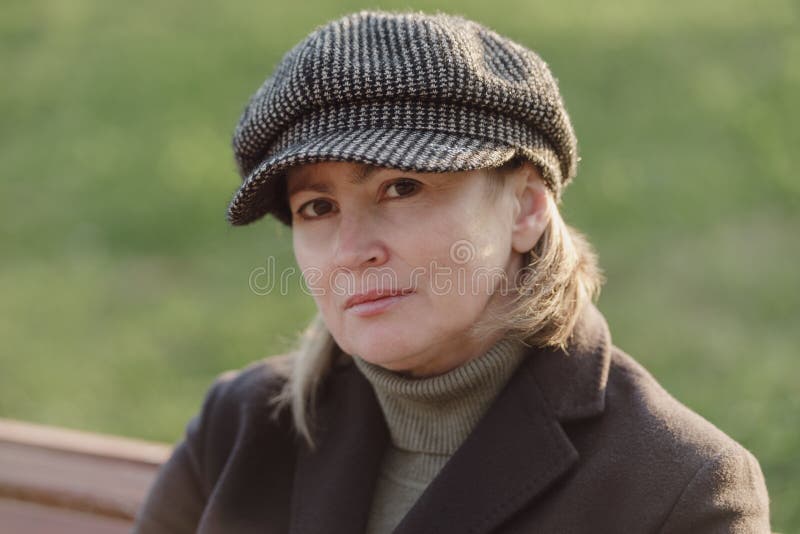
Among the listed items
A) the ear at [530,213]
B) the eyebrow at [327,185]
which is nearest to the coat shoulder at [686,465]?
the ear at [530,213]

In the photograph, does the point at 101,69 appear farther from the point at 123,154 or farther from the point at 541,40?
the point at 541,40

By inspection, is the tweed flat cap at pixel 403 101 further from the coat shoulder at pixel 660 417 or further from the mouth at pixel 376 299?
the coat shoulder at pixel 660 417

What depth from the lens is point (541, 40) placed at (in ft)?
23.7

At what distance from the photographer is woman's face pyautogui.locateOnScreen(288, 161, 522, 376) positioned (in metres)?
2.10

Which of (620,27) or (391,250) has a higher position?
(391,250)

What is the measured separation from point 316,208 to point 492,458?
0.69 meters

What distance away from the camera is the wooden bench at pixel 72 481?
2990mm

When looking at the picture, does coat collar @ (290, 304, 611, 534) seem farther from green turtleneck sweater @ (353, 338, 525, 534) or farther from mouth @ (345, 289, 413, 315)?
mouth @ (345, 289, 413, 315)

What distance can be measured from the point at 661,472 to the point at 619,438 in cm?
12

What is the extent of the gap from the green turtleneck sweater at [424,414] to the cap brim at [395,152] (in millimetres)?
521

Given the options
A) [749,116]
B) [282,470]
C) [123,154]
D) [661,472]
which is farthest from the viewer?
[123,154]

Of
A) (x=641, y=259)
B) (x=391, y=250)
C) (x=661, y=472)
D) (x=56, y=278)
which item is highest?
(x=391, y=250)

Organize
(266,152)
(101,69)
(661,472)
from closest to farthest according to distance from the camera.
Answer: (661,472)
(266,152)
(101,69)

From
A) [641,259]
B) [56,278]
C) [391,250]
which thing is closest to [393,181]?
[391,250]
